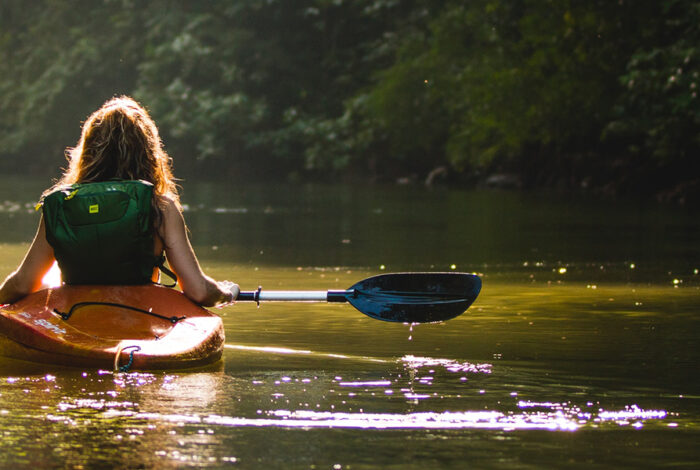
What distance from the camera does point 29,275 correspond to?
6422 mm

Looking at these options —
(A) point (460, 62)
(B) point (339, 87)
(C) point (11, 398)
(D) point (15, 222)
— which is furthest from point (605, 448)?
(B) point (339, 87)

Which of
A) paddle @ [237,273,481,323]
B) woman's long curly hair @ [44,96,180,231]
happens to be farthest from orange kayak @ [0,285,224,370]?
paddle @ [237,273,481,323]

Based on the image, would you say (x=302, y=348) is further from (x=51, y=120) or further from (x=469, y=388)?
(x=51, y=120)

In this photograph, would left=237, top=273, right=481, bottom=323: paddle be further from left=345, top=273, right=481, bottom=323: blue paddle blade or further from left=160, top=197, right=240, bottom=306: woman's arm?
left=160, top=197, right=240, bottom=306: woman's arm

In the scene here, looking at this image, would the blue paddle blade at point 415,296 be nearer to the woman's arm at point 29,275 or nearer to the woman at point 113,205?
the woman at point 113,205

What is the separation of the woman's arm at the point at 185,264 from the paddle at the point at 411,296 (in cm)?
61

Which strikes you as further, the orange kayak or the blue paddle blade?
the blue paddle blade

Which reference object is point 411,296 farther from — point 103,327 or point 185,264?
point 103,327

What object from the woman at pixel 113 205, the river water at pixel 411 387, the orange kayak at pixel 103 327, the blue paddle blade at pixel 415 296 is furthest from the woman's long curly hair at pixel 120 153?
the blue paddle blade at pixel 415 296

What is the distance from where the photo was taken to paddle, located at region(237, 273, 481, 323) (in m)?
7.21

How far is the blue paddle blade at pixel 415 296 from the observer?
284 inches

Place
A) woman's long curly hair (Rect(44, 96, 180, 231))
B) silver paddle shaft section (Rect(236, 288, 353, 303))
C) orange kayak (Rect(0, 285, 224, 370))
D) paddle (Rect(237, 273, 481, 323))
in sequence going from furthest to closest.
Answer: paddle (Rect(237, 273, 481, 323)) < silver paddle shaft section (Rect(236, 288, 353, 303)) < woman's long curly hair (Rect(44, 96, 180, 231)) < orange kayak (Rect(0, 285, 224, 370))

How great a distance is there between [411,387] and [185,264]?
1280mm

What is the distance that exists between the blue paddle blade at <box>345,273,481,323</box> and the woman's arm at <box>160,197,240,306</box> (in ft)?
2.68
